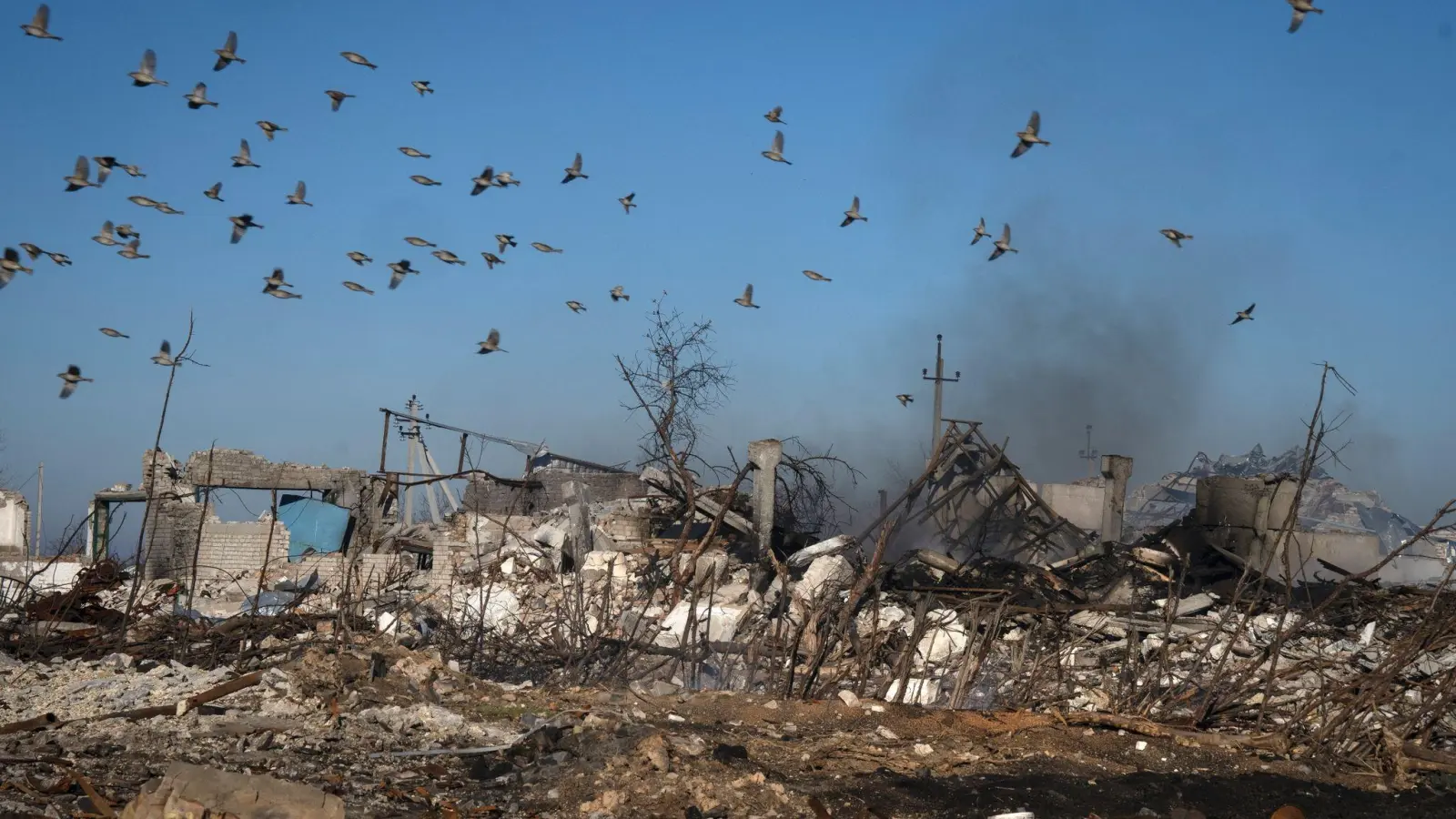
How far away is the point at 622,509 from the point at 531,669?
18.5 feet

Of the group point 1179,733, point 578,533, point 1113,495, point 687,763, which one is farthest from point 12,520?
point 1179,733

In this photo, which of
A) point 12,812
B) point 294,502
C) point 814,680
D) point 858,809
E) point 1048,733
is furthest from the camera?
point 294,502

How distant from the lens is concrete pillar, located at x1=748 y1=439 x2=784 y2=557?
13.3 m

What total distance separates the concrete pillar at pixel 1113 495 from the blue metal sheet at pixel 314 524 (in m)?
12.9

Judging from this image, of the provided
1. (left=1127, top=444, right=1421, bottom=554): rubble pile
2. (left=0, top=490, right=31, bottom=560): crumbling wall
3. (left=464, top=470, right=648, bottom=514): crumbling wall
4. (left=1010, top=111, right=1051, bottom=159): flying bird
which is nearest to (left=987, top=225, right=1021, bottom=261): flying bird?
(left=1010, top=111, right=1051, bottom=159): flying bird

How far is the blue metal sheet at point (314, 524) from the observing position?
20156mm

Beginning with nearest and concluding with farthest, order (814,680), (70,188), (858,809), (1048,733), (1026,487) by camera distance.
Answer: (858,809) < (1048,733) < (814,680) < (70,188) < (1026,487)

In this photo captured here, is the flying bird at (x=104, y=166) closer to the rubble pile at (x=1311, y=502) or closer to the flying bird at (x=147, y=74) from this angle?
the flying bird at (x=147, y=74)

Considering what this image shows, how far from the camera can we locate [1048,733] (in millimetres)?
6777

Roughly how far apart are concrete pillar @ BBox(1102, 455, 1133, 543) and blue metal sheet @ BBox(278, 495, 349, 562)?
1295cm

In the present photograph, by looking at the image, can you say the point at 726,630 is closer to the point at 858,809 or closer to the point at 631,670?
the point at 631,670

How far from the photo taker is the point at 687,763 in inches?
217

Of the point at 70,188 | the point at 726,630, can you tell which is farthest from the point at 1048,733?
the point at 70,188

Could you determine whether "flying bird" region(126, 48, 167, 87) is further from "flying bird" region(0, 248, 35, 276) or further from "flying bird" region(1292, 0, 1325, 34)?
"flying bird" region(1292, 0, 1325, 34)
